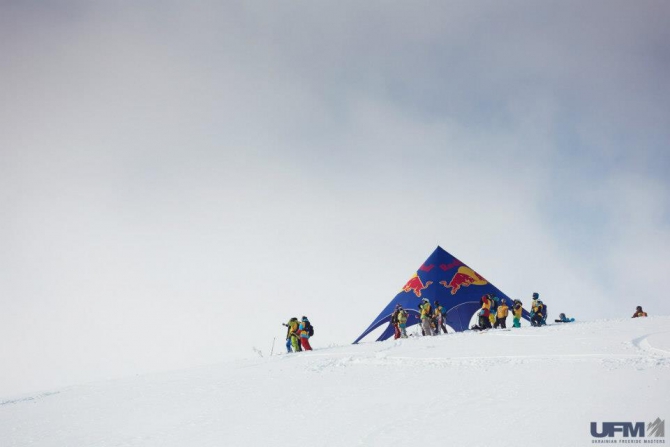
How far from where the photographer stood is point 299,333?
1620 centimetres

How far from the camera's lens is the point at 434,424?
202 inches

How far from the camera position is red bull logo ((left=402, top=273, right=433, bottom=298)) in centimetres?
2308

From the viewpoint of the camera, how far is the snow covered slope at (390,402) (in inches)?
194

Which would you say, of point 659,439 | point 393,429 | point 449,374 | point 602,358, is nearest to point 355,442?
point 393,429

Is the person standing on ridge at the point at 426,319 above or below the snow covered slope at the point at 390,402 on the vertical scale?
above

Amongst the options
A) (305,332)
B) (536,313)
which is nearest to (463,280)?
(536,313)

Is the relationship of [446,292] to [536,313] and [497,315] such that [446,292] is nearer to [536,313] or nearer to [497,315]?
[497,315]

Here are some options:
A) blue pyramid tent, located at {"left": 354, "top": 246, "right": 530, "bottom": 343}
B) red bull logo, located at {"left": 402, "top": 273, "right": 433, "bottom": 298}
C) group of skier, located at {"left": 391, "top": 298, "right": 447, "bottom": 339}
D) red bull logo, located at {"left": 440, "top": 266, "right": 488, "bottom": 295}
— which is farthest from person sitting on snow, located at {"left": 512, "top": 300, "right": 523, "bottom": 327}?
red bull logo, located at {"left": 402, "top": 273, "right": 433, "bottom": 298}

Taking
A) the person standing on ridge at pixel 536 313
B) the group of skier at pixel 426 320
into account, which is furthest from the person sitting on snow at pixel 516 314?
the group of skier at pixel 426 320

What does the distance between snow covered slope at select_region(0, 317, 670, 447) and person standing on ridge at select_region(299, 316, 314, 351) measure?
16.7ft

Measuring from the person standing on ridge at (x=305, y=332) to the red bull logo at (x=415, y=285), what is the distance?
820cm

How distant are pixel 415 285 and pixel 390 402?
17430mm

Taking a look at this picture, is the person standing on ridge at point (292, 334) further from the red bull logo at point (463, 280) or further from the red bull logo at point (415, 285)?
the red bull logo at point (463, 280)

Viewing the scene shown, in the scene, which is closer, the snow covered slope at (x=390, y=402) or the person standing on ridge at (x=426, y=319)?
the snow covered slope at (x=390, y=402)
